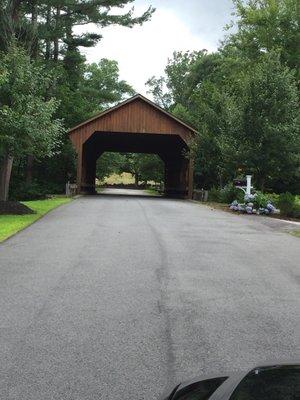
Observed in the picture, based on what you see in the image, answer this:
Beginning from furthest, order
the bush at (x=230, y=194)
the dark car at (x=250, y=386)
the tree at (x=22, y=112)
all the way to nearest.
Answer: the bush at (x=230, y=194), the tree at (x=22, y=112), the dark car at (x=250, y=386)

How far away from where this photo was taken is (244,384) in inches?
78.4

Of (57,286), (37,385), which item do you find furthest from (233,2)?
(37,385)

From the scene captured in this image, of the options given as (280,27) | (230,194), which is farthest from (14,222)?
(280,27)

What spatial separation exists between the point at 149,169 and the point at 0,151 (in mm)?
43654

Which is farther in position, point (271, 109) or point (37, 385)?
point (271, 109)

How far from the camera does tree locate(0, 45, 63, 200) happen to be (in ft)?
61.1

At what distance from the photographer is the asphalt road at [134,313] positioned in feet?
14.0

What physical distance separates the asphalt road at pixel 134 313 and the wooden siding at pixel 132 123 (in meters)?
24.7

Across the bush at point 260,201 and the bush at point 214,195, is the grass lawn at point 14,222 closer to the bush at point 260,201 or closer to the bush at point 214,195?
the bush at point 260,201

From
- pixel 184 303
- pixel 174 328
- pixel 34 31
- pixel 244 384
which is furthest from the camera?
pixel 34 31

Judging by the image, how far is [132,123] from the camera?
36.6 m

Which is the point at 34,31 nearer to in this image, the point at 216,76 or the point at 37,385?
the point at 37,385

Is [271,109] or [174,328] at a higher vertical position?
[271,109]

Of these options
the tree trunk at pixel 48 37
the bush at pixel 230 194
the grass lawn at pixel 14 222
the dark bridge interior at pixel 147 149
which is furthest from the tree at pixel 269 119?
the dark bridge interior at pixel 147 149
